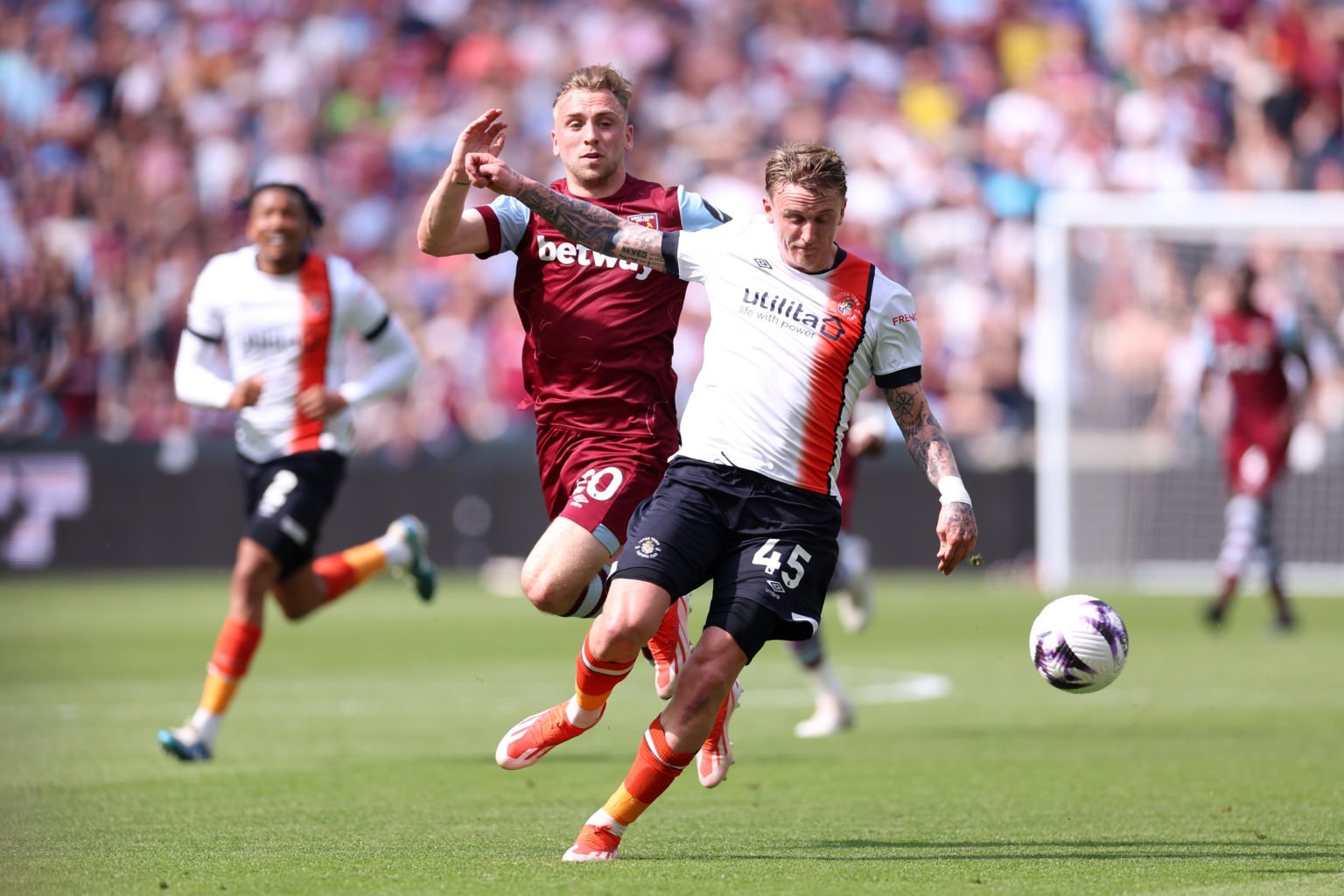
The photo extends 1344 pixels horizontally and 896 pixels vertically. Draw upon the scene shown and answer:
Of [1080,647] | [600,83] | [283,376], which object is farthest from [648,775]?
[283,376]

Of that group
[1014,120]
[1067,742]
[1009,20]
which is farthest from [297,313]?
[1009,20]

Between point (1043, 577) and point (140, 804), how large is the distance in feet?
44.1

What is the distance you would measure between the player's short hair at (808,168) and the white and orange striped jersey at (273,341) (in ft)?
13.2

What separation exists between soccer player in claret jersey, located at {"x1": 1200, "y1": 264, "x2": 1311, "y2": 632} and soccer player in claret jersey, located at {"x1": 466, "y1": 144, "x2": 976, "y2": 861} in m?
10.6

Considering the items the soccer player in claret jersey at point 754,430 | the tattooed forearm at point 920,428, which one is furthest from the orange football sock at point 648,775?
the tattooed forearm at point 920,428

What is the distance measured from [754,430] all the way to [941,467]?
642 mm

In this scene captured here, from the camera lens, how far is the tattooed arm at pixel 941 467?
20.3ft

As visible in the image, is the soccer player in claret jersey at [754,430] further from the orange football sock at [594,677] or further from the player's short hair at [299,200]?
the player's short hair at [299,200]

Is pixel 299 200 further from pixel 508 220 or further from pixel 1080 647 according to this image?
pixel 1080 647

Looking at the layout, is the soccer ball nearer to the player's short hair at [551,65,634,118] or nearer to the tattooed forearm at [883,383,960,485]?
the tattooed forearm at [883,383,960,485]

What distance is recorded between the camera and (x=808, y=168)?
6.42 m

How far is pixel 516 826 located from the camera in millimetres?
7277

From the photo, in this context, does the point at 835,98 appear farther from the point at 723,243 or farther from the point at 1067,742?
the point at 723,243

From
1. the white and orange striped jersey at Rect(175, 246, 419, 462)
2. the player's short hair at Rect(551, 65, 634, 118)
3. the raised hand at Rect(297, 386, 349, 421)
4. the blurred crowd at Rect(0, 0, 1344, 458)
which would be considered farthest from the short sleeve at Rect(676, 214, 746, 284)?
the blurred crowd at Rect(0, 0, 1344, 458)
